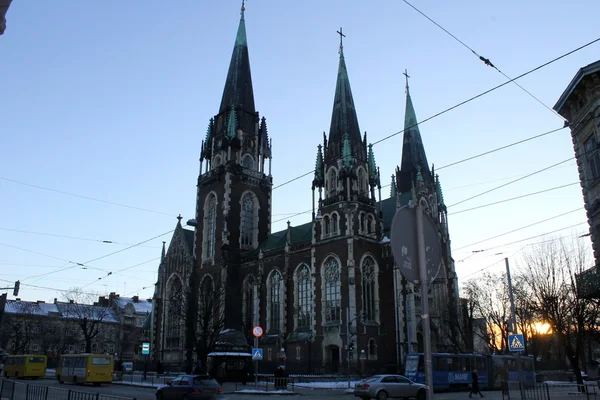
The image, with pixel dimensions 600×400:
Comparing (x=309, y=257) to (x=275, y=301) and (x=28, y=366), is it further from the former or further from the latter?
(x=28, y=366)

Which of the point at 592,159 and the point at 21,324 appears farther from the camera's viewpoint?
the point at 21,324

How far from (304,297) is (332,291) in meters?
4.61

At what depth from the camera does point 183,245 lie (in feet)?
227

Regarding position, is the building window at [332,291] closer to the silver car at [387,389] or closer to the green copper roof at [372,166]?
the green copper roof at [372,166]

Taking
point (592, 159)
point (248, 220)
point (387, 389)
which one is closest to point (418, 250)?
point (592, 159)

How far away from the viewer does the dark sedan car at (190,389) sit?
23656mm

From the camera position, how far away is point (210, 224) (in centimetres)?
6575

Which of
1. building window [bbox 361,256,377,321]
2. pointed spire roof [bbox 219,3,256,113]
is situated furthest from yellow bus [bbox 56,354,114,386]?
pointed spire roof [bbox 219,3,256,113]

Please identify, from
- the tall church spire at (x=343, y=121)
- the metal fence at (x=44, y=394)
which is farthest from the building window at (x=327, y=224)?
the metal fence at (x=44, y=394)

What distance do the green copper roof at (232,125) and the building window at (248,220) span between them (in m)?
7.76

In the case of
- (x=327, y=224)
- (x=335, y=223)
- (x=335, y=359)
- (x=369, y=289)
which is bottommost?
(x=335, y=359)

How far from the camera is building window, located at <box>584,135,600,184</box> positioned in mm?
21922

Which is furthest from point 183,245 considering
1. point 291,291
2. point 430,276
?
point 430,276

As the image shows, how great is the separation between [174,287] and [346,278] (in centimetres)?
2974
